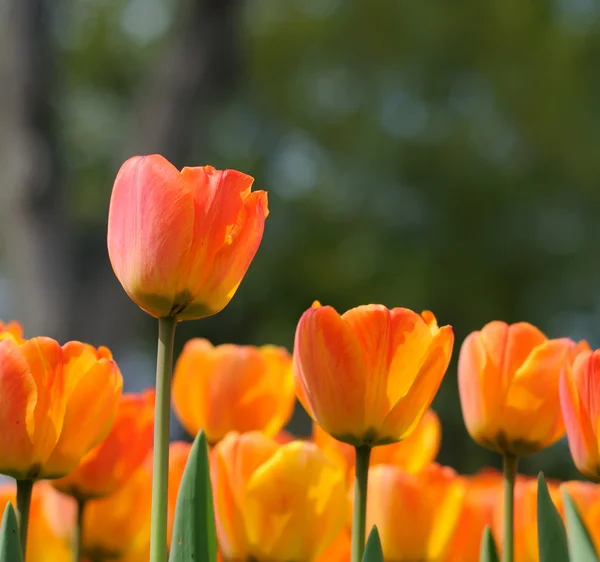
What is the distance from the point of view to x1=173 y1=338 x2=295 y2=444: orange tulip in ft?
2.95

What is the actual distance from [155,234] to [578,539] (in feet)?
1.01

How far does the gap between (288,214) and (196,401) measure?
9168mm

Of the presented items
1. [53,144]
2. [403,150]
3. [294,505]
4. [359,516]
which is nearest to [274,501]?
[294,505]

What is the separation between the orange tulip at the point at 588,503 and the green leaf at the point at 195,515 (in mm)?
348

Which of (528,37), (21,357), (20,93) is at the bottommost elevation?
(21,357)

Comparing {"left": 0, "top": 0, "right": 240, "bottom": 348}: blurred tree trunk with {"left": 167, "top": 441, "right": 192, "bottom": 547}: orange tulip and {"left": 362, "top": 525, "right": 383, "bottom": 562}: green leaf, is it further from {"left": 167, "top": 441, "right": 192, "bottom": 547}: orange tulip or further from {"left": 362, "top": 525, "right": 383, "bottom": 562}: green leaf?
{"left": 362, "top": 525, "right": 383, "bottom": 562}: green leaf

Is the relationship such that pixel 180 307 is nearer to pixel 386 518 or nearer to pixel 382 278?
pixel 386 518

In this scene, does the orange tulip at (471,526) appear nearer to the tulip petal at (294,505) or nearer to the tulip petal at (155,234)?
the tulip petal at (294,505)

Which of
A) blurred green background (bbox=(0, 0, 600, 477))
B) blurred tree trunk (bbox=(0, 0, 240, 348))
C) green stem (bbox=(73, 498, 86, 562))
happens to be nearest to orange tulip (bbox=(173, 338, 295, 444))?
green stem (bbox=(73, 498, 86, 562))

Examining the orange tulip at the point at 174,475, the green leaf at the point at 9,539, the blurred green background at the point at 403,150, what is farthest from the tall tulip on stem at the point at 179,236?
the blurred green background at the point at 403,150

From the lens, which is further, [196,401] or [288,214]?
[288,214]

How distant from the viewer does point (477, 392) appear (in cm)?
74

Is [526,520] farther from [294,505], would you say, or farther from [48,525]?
[48,525]

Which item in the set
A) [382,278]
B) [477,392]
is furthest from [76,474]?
[382,278]
